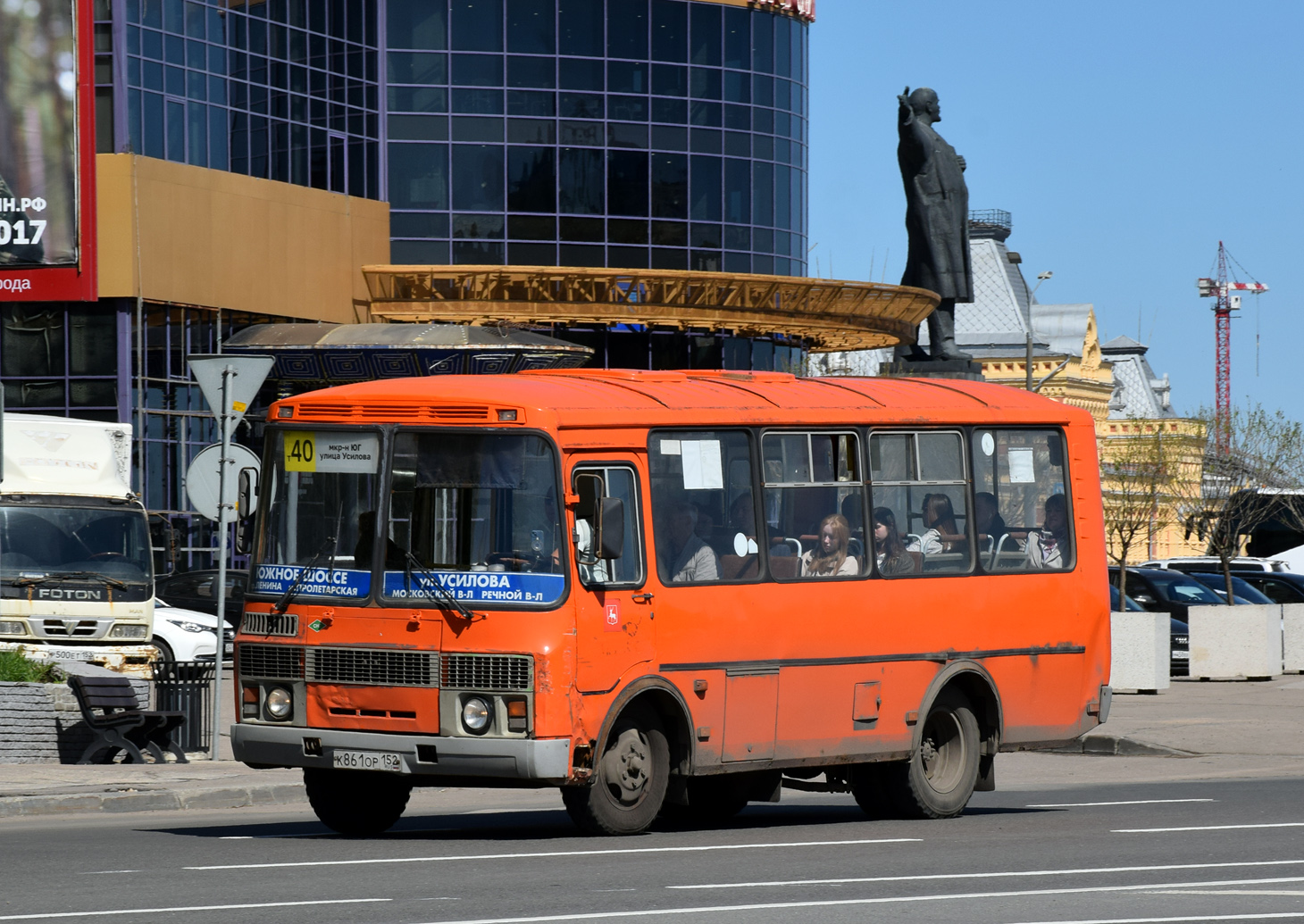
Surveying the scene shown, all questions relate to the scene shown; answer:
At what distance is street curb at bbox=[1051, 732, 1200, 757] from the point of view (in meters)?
21.1

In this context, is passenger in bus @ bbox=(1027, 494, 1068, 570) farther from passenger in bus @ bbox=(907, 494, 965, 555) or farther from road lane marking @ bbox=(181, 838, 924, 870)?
road lane marking @ bbox=(181, 838, 924, 870)

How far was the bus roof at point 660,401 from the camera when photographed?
482 inches

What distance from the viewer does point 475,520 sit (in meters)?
12.1

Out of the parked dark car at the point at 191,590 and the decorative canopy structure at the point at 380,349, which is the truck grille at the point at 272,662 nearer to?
the parked dark car at the point at 191,590

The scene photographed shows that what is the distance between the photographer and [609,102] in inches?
2035

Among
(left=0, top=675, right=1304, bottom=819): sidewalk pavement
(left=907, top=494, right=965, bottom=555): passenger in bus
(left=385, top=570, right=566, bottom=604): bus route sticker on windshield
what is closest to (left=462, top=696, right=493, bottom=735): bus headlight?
(left=385, top=570, right=566, bottom=604): bus route sticker on windshield

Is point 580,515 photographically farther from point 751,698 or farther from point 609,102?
point 609,102

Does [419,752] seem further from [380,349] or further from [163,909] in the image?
[380,349]

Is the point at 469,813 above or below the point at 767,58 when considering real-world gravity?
below

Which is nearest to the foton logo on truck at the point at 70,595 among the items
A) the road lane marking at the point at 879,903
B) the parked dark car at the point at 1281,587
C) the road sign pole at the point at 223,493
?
the road sign pole at the point at 223,493

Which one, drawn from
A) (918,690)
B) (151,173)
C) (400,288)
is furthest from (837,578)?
(400,288)

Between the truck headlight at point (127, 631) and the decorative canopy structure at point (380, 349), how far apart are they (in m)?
17.4

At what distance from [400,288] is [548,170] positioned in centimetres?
506

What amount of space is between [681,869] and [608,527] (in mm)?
2091
